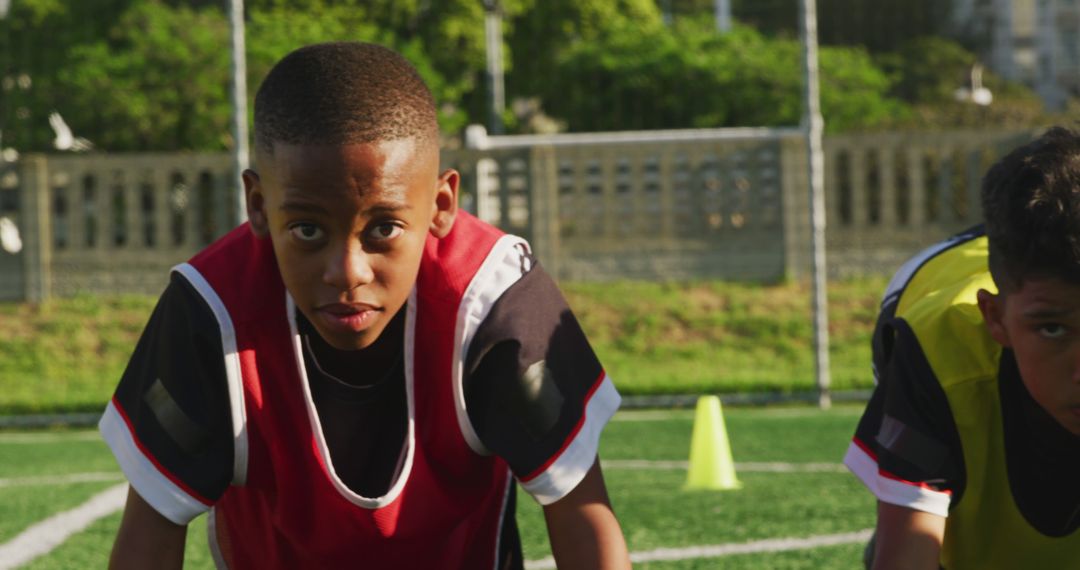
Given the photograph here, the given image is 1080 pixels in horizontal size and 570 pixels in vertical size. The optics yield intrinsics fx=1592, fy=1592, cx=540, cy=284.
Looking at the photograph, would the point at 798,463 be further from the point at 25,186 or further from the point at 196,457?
the point at 25,186

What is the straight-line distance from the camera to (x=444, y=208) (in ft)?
8.55

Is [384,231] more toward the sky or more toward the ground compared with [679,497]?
more toward the sky

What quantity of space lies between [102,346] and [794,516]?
8.58m

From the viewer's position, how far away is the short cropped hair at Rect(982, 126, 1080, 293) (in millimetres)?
2439

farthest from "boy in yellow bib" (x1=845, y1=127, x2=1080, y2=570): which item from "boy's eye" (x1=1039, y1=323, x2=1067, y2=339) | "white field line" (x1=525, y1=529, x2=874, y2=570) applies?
"white field line" (x1=525, y1=529, x2=874, y2=570)

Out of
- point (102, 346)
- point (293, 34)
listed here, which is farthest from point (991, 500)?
point (293, 34)

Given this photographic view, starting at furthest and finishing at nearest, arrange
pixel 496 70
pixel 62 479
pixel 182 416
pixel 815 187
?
pixel 496 70, pixel 815 187, pixel 62 479, pixel 182 416

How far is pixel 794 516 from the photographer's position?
4.86 meters

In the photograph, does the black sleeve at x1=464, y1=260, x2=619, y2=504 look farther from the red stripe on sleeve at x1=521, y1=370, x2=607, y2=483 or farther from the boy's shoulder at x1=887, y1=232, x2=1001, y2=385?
the boy's shoulder at x1=887, y1=232, x2=1001, y2=385

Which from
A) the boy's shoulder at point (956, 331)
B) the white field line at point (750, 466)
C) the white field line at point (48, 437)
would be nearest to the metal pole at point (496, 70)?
the white field line at point (48, 437)

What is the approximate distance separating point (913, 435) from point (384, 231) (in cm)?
96

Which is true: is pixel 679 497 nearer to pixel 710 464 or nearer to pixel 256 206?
pixel 710 464

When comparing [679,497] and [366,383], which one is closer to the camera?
[366,383]

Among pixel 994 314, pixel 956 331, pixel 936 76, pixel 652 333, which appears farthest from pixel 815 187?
pixel 936 76
